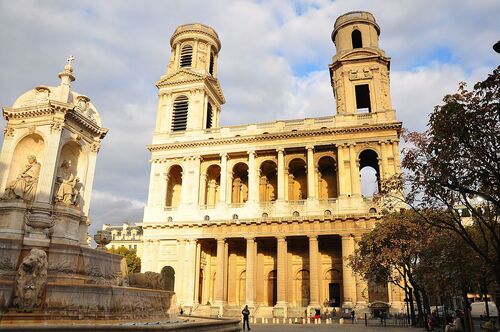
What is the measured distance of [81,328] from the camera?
8.13 metres

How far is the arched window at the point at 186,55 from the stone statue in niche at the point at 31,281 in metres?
38.3

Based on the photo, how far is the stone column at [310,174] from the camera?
1398 inches

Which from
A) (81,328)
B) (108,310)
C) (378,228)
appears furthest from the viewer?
(378,228)

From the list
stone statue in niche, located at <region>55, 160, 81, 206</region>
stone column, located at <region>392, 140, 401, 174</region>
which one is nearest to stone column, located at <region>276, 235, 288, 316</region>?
stone column, located at <region>392, 140, 401, 174</region>

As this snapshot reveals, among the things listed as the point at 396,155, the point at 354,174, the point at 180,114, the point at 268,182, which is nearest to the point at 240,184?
the point at 268,182

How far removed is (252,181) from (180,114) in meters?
11.6

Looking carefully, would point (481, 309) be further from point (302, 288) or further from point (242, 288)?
point (242, 288)

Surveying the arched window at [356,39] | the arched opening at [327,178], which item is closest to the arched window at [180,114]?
the arched opening at [327,178]

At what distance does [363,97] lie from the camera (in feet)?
136

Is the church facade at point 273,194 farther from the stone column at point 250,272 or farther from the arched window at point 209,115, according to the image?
the arched window at point 209,115

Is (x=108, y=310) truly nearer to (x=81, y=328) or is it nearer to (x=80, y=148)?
(x=81, y=328)

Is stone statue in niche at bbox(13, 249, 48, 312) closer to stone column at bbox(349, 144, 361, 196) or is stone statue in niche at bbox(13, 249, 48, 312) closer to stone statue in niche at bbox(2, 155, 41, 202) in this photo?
stone statue in niche at bbox(2, 155, 41, 202)

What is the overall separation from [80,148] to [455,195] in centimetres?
1341

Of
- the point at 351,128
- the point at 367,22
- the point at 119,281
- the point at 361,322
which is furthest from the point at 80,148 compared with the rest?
the point at 367,22
